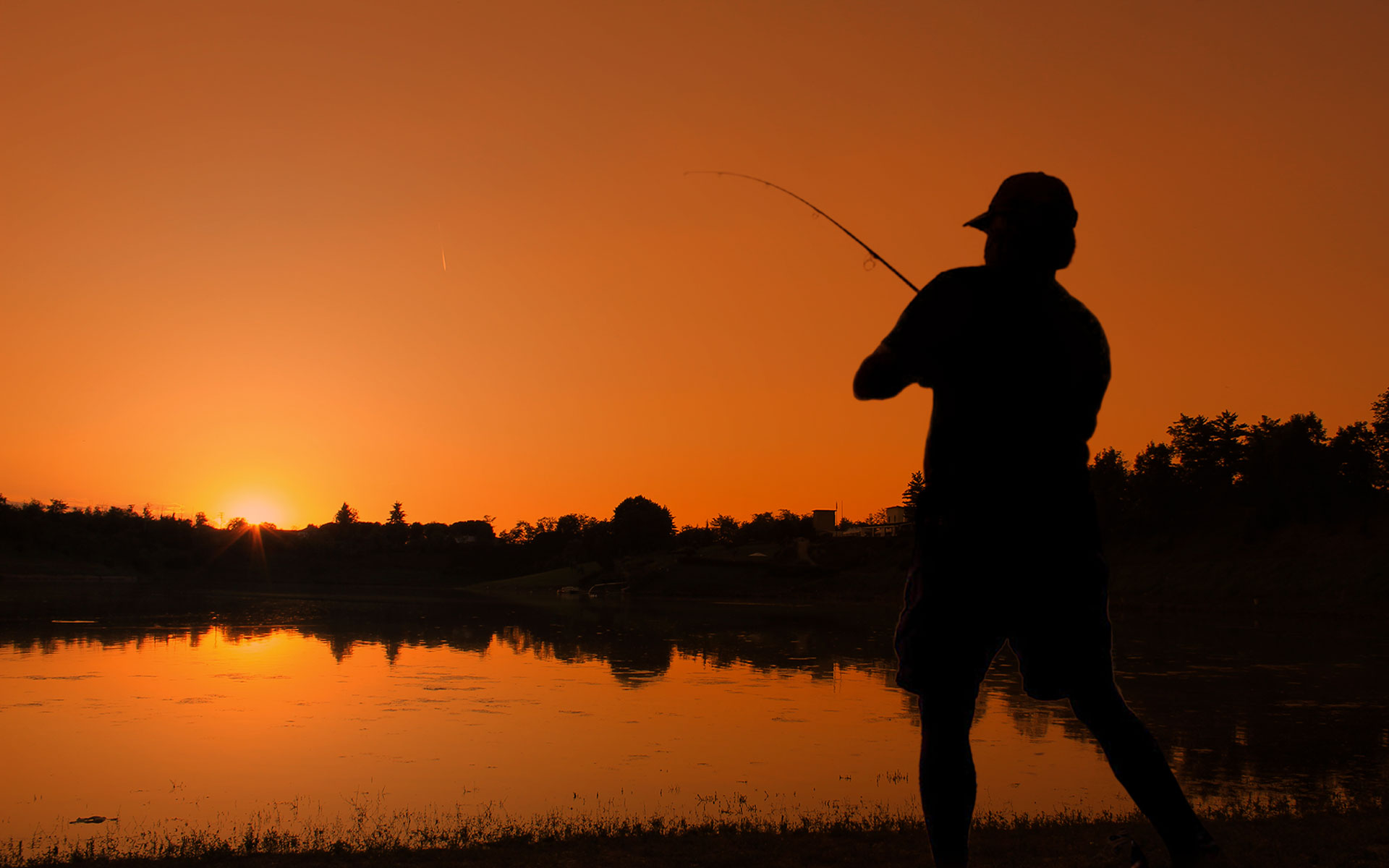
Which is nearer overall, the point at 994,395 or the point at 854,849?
the point at 994,395

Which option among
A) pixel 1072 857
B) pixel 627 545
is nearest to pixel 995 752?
pixel 1072 857

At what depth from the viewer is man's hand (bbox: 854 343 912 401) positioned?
312cm

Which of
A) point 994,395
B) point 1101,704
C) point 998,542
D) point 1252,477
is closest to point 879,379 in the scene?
point 994,395

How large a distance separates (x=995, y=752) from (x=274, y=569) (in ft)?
513

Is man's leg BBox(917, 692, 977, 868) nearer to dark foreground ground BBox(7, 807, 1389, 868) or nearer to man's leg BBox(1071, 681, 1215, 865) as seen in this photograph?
man's leg BBox(1071, 681, 1215, 865)

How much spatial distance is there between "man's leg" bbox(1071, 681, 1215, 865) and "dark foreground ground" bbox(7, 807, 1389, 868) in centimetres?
341

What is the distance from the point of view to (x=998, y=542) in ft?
9.90

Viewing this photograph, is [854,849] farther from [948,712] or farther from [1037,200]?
[1037,200]

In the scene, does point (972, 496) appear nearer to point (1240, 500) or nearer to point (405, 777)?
point (405, 777)

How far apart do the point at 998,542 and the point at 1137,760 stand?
0.79m

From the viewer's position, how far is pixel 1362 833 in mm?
7242

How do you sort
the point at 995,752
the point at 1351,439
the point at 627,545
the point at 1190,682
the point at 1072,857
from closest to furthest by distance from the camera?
the point at 1072,857 → the point at 995,752 → the point at 1190,682 → the point at 1351,439 → the point at 627,545

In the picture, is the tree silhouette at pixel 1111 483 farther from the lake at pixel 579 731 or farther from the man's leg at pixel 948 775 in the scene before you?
the man's leg at pixel 948 775

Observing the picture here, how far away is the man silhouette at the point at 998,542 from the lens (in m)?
3.03
